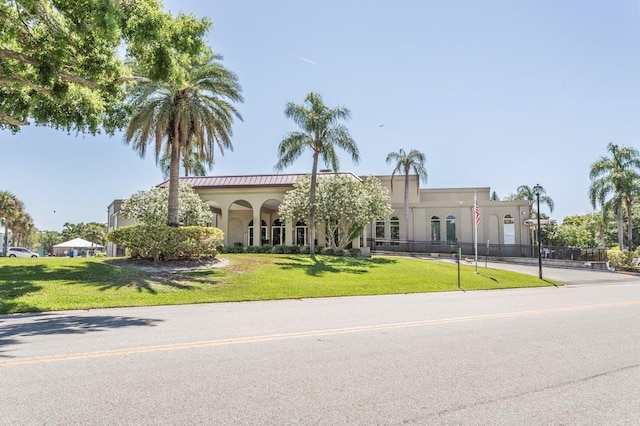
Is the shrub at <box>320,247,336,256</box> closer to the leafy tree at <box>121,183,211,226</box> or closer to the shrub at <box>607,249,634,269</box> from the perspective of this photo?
the leafy tree at <box>121,183,211,226</box>

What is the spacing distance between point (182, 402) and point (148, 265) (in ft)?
51.8

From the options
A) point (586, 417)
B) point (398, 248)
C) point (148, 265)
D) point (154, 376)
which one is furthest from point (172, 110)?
point (398, 248)

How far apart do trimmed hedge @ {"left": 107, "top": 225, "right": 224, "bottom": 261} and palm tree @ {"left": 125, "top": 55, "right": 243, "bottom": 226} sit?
119 cm

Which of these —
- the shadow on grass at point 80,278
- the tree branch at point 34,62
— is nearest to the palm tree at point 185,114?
the shadow on grass at point 80,278

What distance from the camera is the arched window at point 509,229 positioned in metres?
39.9

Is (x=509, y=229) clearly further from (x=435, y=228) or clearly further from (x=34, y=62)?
(x=34, y=62)

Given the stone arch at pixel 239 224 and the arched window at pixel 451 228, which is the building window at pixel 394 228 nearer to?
the arched window at pixel 451 228

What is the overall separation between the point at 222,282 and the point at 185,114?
8.37m

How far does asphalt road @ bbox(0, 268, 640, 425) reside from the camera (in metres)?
4.05

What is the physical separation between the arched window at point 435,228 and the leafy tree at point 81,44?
3276cm

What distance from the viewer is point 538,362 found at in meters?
6.00

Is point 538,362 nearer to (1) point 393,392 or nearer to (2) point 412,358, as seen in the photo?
(2) point 412,358

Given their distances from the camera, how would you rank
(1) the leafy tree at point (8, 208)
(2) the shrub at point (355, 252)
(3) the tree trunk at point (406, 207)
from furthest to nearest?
(1) the leafy tree at point (8, 208) → (3) the tree trunk at point (406, 207) → (2) the shrub at point (355, 252)

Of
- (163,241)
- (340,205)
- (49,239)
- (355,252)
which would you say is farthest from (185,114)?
(49,239)
